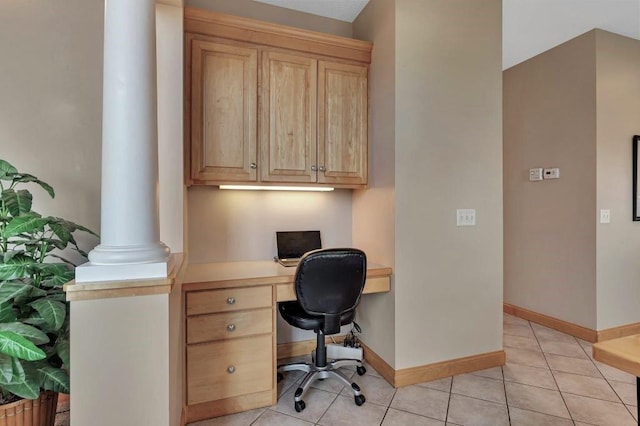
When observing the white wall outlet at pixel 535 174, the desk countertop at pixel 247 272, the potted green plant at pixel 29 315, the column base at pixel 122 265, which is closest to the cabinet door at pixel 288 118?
the desk countertop at pixel 247 272

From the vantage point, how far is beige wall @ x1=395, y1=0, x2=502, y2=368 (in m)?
2.21

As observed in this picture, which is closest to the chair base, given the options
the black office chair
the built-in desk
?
the black office chair

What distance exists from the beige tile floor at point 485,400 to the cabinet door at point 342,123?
1512 mm

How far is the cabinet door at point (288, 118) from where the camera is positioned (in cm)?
226

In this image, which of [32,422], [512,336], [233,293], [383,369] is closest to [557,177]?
[512,336]

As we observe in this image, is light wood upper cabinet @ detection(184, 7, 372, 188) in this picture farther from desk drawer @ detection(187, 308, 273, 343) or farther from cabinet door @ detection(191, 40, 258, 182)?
desk drawer @ detection(187, 308, 273, 343)

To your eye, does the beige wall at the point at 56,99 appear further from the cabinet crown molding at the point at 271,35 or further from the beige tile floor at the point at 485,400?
the beige tile floor at the point at 485,400

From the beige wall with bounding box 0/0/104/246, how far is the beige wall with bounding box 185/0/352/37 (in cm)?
76

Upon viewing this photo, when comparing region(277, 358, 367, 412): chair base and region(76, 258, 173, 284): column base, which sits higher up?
region(76, 258, 173, 284): column base

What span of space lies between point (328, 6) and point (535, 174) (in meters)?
2.68

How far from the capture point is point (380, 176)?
238 centimetres

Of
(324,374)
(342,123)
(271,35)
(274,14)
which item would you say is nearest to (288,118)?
(342,123)

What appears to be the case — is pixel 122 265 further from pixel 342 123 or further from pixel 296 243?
pixel 342 123

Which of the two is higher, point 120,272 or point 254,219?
point 254,219
